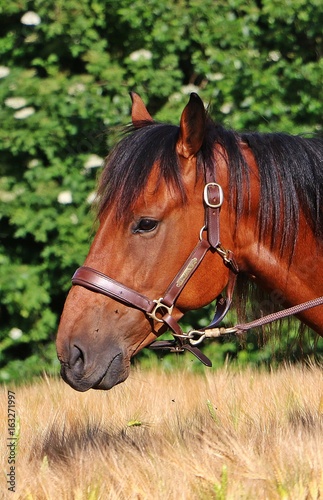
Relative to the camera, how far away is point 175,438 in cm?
283

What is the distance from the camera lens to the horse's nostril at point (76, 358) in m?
2.52

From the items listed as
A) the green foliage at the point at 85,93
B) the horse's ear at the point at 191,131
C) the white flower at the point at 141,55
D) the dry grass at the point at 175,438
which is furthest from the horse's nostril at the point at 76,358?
the white flower at the point at 141,55

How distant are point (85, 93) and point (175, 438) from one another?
3250mm

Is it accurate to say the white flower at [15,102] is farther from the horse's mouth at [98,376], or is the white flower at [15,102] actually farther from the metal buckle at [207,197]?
the horse's mouth at [98,376]

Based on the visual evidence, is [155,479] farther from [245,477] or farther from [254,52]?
[254,52]

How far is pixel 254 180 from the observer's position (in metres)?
2.75

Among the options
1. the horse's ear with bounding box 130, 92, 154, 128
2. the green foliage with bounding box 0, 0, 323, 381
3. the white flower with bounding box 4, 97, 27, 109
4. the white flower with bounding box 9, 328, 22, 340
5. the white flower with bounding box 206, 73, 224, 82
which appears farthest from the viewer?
the white flower with bounding box 206, 73, 224, 82

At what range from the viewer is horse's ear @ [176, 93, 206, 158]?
2.63 m

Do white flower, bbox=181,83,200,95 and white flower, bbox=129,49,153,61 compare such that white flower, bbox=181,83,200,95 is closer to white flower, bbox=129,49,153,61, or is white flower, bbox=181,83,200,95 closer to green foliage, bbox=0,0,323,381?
green foliage, bbox=0,0,323,381

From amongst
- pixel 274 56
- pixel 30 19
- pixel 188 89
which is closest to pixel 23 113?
pixel 30 19

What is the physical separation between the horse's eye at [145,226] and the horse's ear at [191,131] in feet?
0.88

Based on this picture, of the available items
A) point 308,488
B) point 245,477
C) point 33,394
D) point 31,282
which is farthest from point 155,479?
point 31,282

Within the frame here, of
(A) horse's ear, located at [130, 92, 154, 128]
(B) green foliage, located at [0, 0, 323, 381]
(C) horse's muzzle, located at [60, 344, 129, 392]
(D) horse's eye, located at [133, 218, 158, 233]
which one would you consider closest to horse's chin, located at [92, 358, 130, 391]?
(C) horse's muzzle, located at [60, 344, 129, 392]

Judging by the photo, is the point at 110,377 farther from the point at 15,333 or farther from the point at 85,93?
the point at 85,93
